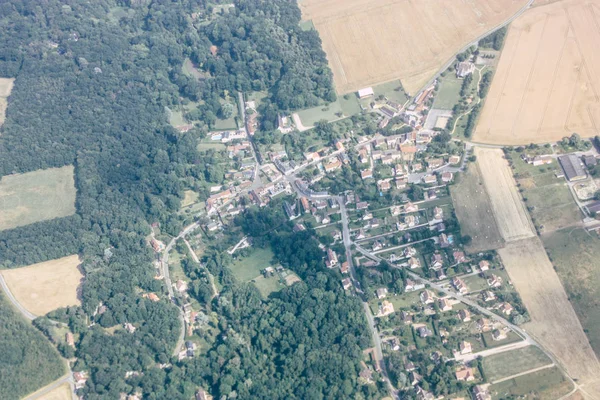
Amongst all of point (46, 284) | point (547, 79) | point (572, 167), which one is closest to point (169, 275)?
point (46, 284)

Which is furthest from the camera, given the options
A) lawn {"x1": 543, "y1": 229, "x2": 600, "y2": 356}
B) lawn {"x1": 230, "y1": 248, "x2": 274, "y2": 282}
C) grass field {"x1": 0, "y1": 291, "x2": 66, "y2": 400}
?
lawn {"x1": 230, "y1": 248, "x2": 274, "y2": 282}

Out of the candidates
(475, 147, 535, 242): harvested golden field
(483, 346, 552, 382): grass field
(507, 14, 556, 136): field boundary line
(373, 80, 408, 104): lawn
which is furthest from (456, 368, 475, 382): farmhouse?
(373, 80, 408, 104): lawn

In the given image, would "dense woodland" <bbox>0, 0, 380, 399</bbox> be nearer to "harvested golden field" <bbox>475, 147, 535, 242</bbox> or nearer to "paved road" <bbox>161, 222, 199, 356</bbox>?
"paved road" <bbox>161, 222, 199, 356</bbox>

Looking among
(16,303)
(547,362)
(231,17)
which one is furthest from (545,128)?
(16,303)

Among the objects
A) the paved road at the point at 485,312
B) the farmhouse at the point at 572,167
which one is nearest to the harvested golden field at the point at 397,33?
the farmhouse at the point at 572,167

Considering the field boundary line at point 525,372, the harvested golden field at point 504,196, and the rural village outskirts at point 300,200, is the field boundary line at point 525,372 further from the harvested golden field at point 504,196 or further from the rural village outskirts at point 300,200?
the harvested golden field at point 504,196

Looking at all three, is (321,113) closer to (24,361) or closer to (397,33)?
(397,33)
